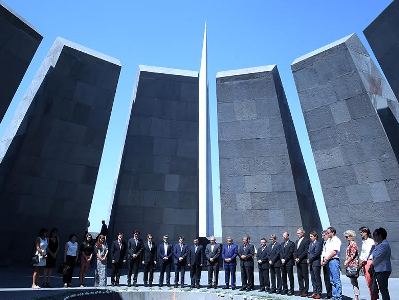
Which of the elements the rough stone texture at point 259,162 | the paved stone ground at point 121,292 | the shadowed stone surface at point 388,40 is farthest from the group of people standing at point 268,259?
the shadowed stone surface at point 388,40

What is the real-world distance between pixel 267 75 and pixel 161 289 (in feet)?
28.9

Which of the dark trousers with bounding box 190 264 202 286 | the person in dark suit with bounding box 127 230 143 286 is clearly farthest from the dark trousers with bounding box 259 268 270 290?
the person in dark suit with bounding box 127 230 143 286

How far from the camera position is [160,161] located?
51.0 feet

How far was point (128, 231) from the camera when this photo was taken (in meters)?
14.9

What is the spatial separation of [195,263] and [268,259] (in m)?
1.94

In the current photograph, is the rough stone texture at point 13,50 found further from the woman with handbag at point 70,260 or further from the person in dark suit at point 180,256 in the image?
the person in dark suit at point 180,256

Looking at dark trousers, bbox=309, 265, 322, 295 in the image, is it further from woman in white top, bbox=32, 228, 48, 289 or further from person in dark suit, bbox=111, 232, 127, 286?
woman in white top, bbox=32, 228, 48, 289

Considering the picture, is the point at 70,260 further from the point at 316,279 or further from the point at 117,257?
the point at 316,279

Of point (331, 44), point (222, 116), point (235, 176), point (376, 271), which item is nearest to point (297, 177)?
point (235, 176)

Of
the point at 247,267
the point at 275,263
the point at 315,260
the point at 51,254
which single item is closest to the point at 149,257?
the point at 51,254

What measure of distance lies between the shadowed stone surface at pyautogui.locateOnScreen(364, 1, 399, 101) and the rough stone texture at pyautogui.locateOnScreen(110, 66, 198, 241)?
7.00 meters

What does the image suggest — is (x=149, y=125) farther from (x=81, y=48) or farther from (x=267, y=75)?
(x=267, y=75)

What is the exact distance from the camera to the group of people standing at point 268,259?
22.8 feet

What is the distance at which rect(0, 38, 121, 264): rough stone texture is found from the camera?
1262cm
